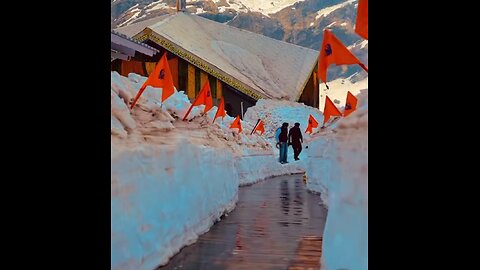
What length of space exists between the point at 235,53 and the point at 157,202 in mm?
33654

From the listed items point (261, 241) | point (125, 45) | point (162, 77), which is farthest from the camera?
point (125, 45)

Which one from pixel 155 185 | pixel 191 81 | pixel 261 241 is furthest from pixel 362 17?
pixel 191 81

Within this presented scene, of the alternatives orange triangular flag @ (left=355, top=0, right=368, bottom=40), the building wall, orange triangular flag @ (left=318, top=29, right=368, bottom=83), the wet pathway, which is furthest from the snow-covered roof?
orange triangular flag @ (left=355, top=0, right=368, bottom=40)

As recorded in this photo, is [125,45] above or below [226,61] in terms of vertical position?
below

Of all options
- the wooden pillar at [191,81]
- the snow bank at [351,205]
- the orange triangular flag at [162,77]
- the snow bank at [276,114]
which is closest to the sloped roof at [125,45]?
the orange triangular flag at [162,77]

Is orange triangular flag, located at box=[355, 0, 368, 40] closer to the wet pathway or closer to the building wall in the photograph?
the wet pathway

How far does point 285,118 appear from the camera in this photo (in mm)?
32031

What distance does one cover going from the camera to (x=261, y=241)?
5535 millimetres

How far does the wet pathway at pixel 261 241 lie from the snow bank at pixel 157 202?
0.17 meters

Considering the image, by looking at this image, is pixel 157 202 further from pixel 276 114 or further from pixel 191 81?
pixel 276 114
